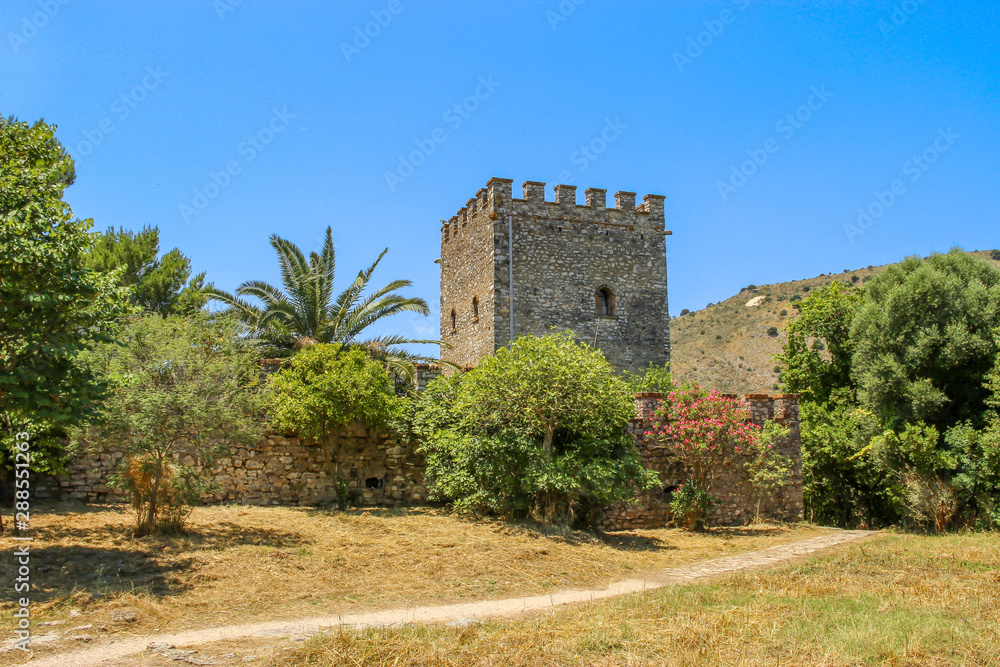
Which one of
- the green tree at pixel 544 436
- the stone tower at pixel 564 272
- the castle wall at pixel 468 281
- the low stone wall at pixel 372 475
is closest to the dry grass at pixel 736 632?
the green tree at pixel 544 436

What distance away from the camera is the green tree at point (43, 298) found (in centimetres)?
750

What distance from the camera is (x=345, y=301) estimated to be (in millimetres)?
17938

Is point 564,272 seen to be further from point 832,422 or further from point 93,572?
point 93,572

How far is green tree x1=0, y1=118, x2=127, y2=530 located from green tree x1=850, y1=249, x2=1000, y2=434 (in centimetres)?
1429

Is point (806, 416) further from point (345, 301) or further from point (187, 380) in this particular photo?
point (187, 380)

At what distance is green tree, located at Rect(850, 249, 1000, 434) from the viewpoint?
13.8 meters

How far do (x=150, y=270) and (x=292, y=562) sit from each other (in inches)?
673

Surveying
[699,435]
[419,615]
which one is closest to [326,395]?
[419,615]

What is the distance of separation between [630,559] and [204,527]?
663 centimetres

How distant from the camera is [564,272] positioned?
824 inches

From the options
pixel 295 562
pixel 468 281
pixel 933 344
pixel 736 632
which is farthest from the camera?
pixel 468 281

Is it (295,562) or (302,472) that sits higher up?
(302,472)

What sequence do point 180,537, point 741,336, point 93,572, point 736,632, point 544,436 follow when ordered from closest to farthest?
point 736,632, point 93,572, point 180,537, point 544,436, point 741,336

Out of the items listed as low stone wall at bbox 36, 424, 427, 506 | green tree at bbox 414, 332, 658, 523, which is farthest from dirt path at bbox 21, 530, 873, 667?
low stone wall at bbox 36, 424, 427, 506
